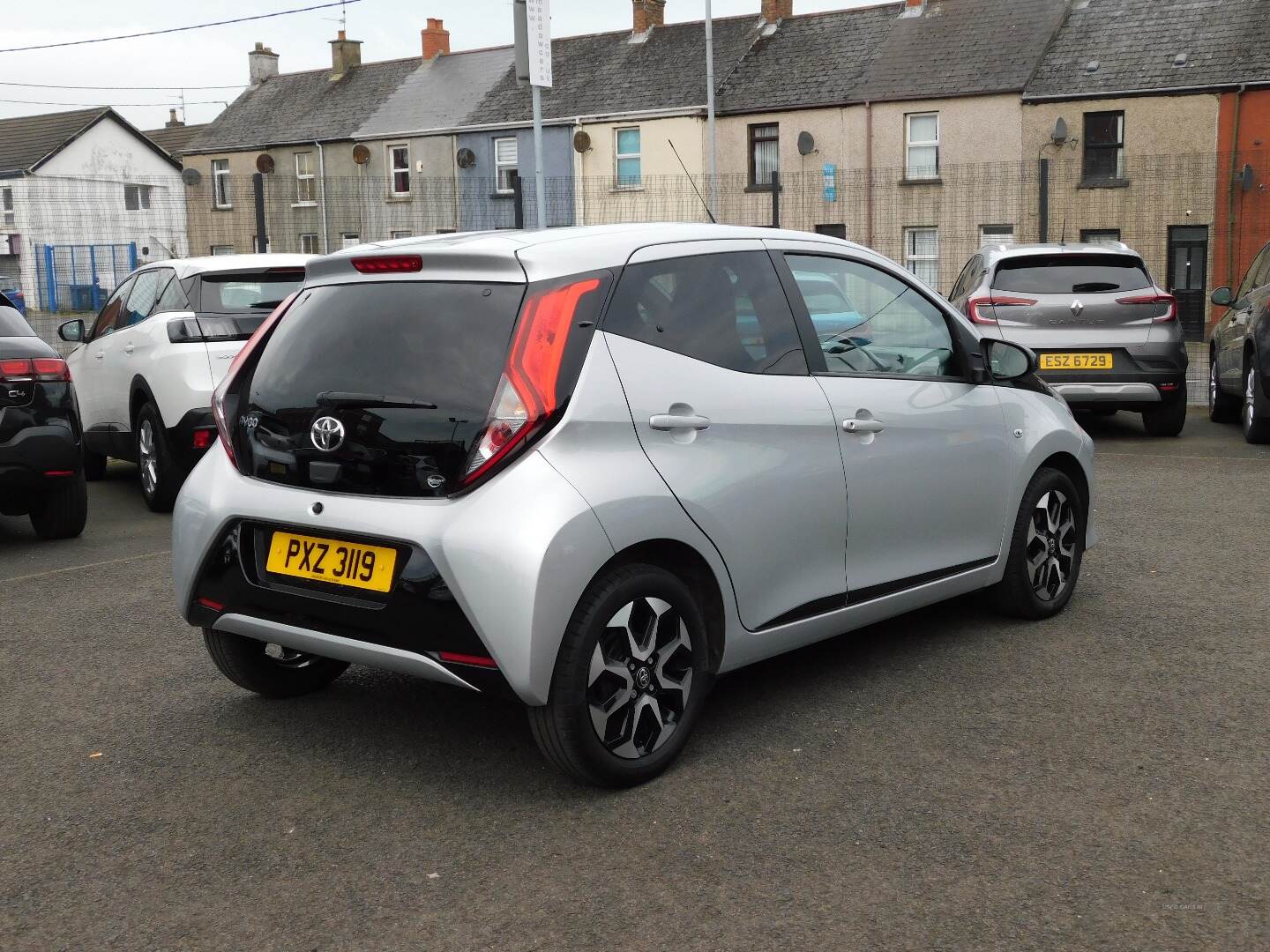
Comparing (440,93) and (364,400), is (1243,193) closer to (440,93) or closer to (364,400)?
(440,93)

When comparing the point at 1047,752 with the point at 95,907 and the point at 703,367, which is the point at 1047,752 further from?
the point at 95,907

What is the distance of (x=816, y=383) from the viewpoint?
14.9 ft

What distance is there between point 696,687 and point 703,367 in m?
0.96

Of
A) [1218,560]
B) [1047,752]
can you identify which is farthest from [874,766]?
[1218,560]

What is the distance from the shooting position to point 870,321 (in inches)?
197

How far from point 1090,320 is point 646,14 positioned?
33.1 meters

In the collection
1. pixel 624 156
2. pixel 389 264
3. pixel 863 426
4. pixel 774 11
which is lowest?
pixel 863 426

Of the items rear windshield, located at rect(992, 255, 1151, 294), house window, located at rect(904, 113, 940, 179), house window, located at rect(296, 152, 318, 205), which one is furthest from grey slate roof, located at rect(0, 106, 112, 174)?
rear windshield, located at rect(992, 255, 1151, 294)

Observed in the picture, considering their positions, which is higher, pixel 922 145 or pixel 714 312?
pixel 922 145

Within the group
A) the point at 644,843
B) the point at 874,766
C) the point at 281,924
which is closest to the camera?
the point at 281,924

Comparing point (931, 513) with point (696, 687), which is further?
point (931, 513)

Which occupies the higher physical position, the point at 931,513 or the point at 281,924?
the point at 931,513

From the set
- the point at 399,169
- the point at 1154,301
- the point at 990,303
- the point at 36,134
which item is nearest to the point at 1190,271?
the point at 1154,301

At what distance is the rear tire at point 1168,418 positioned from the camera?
1193cm
